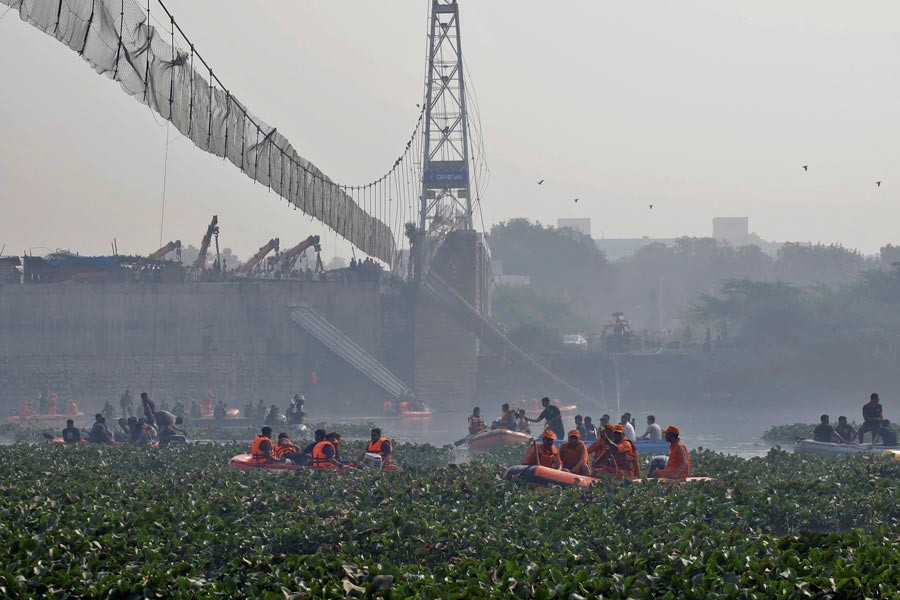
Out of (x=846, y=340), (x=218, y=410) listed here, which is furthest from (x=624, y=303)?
(x=218, y=410)

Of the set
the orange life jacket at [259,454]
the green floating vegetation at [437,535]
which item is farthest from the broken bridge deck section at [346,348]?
the green floating vegetation at [437,535]

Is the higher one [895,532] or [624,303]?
[624,303]

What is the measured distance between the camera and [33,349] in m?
68.4

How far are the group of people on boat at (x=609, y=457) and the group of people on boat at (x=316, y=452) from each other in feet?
16.0

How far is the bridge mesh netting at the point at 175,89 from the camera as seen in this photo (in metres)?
19.6

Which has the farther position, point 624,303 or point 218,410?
point 624,303

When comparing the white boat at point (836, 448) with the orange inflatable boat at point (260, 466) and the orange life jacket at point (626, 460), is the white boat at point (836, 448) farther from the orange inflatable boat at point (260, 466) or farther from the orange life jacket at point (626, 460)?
the orange inflatable boat at point (260, 466)

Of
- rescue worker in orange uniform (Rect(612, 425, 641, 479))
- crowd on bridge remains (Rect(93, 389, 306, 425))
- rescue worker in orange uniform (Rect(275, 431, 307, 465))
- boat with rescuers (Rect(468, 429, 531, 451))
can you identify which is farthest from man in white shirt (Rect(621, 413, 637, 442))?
crowd on bridge remains (Rect(93, 389, 306, 425))

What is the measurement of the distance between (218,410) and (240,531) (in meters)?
38.6

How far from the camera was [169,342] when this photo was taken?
6944 centimetres

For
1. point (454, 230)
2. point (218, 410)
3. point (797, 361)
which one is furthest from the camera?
point (797, 361)

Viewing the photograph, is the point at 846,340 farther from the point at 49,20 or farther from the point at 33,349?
the point at 49,20

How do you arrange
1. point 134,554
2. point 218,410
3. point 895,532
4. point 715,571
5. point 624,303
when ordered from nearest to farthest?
point 715,571 < point 134,554 < point 895,532 < point 218,410 < point 624,303

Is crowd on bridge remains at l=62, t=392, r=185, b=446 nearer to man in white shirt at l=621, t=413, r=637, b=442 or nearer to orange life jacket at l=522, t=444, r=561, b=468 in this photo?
man in white shirt at l=621, t=413, r=637, b=442
